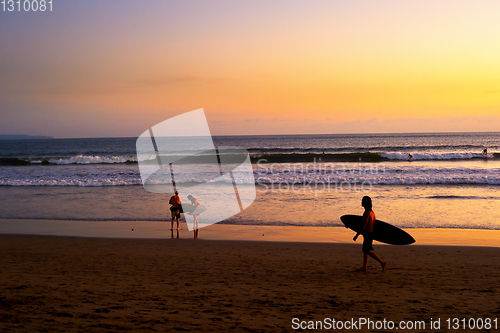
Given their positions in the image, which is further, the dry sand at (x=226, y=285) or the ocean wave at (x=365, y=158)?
the ocean wave at (x=365, y=158)

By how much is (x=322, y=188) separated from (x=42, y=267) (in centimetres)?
1399

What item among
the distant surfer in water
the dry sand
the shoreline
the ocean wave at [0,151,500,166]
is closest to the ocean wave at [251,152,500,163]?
the ocean wave at [0,151,500,166]

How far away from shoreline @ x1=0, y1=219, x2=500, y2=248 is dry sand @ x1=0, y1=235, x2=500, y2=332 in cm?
63

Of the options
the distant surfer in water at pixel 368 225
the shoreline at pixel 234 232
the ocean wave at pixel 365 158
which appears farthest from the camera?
the ocean wave at pixel 365 158

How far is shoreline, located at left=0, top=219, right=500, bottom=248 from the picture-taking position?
348 inches

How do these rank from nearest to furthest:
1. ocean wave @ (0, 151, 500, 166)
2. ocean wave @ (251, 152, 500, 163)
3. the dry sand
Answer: the dry sand
ocean wave @ (0, 151, 500, 166)
ocean wave @ (251, 152, 500, 163)

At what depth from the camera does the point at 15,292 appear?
482 centimetres

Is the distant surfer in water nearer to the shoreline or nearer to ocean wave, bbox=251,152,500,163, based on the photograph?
the shoreline

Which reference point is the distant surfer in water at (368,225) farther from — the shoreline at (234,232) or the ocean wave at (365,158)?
the ocean wave at (365,158)

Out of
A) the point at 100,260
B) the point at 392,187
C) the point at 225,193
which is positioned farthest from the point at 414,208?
the point at 100,260

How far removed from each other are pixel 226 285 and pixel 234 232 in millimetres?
4407

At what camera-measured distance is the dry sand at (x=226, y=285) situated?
159 inches

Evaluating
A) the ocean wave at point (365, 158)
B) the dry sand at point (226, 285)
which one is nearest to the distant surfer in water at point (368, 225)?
the dry sand at point (226, 285)

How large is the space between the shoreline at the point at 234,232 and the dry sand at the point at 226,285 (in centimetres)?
63
